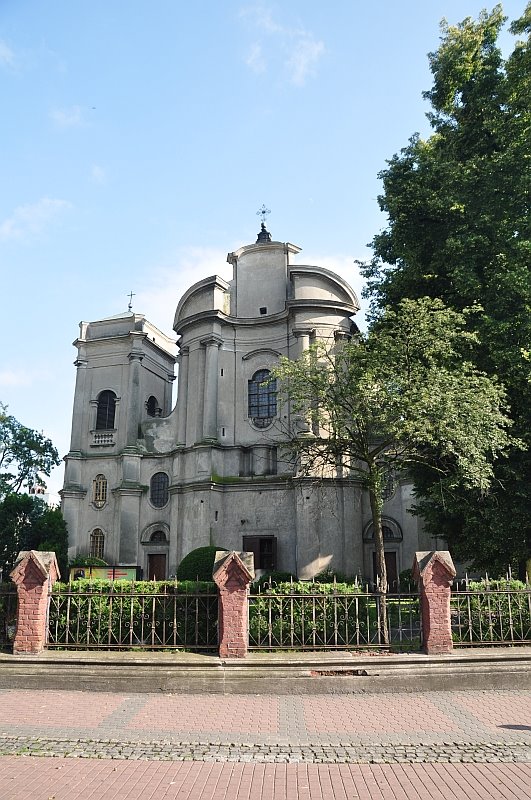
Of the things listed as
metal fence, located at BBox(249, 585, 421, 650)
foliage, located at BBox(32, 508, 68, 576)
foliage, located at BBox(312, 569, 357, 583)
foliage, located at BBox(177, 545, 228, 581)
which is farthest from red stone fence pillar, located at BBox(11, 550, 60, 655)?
foliage, located at BBox(32, 508, 68, 576)

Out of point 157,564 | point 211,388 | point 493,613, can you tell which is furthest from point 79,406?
point 493,613

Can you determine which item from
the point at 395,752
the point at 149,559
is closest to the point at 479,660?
the point at 395,752

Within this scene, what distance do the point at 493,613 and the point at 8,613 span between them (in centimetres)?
923

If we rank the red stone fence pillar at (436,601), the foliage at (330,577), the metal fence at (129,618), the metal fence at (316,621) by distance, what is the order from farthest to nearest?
the foliage at (330,577)
the metal fence at (129,618)
the metal fence at (316,621)
the red stone fence pillar at (436,601)

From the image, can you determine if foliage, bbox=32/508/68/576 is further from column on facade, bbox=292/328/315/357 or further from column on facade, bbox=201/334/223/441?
column on facade, bbox=292/328/315/357

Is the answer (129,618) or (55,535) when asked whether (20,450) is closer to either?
(55,535)

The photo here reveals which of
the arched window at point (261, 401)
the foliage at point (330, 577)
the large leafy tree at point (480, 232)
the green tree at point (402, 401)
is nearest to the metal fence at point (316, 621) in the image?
the green tree at point (402, 401)

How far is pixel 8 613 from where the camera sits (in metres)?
12.0

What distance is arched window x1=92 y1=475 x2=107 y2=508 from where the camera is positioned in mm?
34219

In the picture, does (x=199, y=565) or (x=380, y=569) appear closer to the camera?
(x=380, y=569)

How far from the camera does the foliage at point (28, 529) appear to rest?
33219 millimetres

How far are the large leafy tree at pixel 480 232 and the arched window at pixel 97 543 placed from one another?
19627 mm

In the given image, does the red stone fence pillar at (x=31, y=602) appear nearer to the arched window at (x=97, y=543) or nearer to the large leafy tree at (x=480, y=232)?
the large leafy tree at (x=480, y=232)

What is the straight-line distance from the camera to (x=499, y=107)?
64.4ft
